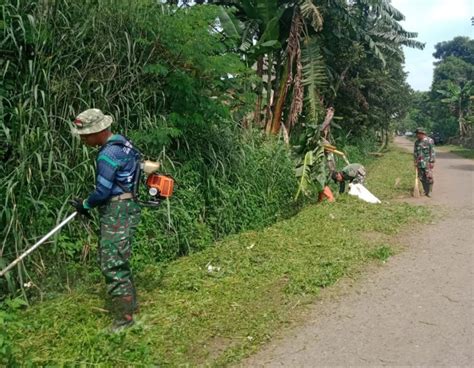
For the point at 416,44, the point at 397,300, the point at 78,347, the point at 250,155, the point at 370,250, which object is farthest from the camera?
the point at 416,44

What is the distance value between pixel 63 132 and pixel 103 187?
6.24ft

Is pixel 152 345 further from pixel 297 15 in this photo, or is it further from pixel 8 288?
pixel 297 15

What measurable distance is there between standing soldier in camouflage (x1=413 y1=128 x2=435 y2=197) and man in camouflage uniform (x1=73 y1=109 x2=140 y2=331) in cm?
793

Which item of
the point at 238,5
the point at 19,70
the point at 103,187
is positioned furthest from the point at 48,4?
the point at 238,5

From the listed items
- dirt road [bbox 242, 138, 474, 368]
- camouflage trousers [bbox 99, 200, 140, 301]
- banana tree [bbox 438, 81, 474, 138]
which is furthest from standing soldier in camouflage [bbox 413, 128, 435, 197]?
banana tree [bbox 438, 81, 474, 138]

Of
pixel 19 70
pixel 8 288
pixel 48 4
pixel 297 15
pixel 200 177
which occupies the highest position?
pixel 297 15

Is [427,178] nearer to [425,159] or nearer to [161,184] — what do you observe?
[425,159]

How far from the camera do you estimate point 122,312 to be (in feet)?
11.6

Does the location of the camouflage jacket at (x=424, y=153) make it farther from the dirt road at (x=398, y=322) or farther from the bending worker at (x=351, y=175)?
the dirt road at (x=398, y=322)

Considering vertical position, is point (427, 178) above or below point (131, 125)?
below

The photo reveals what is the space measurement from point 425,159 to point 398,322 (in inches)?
280

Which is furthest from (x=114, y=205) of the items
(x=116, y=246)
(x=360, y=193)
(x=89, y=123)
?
(x=360, y=193)

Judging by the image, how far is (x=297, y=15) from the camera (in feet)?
39.7

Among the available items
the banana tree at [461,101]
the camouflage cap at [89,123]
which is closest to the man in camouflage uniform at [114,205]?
the camouflage cap at [89,123]
